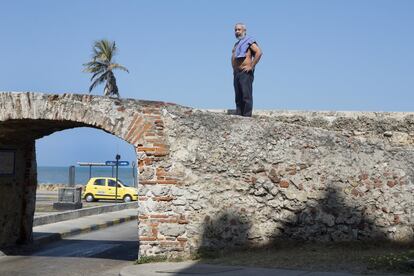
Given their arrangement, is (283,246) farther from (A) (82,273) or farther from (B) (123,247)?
(B) (123,247)

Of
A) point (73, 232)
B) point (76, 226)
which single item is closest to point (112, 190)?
point (76, 226)

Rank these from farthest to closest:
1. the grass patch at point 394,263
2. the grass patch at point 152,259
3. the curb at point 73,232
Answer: the curb at point 73,232, the grass patch at point 152,259, the grass patch at point 394,263

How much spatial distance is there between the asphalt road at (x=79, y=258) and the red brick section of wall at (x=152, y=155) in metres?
1.11

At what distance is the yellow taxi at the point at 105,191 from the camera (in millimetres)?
35188

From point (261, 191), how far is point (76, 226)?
31.9 ft

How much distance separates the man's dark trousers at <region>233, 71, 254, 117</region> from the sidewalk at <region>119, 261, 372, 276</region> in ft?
10.9

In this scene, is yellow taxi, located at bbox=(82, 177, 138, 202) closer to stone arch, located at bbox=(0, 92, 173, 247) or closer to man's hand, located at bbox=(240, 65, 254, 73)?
stone arch, located at bbox=(0, 92, 173, 247)

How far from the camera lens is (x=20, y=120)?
1148 centimetres

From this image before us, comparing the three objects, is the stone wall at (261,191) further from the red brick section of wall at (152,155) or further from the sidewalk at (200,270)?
the sidewalk at (200,270)

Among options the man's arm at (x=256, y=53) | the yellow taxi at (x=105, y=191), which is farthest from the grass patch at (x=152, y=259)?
the yellow taxi at (x=105, y=191)

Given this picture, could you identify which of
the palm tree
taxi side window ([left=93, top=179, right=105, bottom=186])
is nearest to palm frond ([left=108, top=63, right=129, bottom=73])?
the palm tree

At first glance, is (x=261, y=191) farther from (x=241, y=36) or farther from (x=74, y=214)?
(x=74, y=214)

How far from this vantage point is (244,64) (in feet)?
38.8

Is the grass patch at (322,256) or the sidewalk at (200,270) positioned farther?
the grass patch at (322,256)
